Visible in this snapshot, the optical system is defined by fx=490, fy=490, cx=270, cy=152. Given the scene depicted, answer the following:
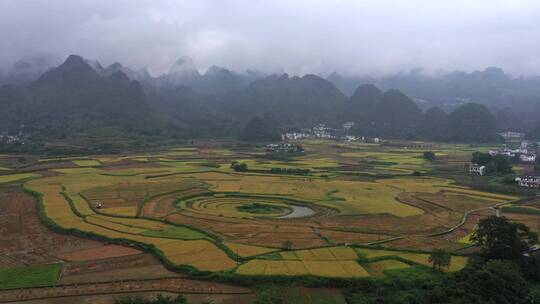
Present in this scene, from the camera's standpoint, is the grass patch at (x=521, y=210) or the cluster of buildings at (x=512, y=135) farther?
the cluster of buildings at (x=512, y=135)

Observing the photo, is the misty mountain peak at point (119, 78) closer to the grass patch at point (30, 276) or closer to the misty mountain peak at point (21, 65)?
the misty mountain peak at point (21, 65)

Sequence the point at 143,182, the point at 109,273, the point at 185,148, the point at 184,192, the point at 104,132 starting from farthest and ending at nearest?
the point at 104,132 → the point at 185,148 → the point at 143,182 → the point at 184,192 → the point at 109,273

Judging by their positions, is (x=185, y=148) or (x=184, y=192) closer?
(x=184, y=192)

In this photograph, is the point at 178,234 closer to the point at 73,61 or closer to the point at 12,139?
the point at 12,139

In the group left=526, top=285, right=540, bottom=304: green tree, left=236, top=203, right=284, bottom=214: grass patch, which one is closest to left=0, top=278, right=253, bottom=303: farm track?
left=526, top=285, right=540, bottom=304: green tree

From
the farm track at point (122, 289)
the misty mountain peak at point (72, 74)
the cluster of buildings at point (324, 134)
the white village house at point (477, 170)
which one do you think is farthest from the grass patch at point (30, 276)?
the misty mountain peak at point (72, 74)

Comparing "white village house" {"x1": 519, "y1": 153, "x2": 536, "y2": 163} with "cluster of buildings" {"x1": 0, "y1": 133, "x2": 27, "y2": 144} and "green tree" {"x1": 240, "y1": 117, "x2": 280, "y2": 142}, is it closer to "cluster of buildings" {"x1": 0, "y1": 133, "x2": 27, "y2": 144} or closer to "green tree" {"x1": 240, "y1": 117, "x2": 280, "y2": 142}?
"green tree" {"x1": 240, "y1": 117, "x2": 280, "y2": 142}

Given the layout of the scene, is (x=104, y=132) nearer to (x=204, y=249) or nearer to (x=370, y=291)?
(x=204, y=249)

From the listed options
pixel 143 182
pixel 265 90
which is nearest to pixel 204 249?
pixel 143 182
